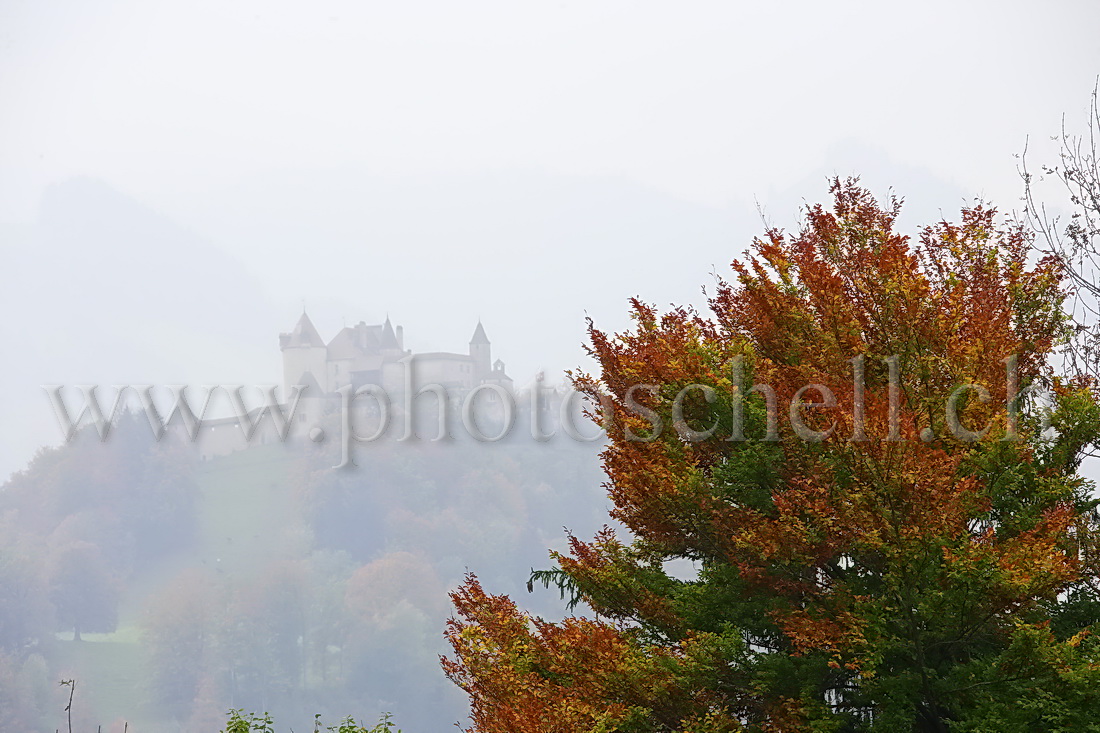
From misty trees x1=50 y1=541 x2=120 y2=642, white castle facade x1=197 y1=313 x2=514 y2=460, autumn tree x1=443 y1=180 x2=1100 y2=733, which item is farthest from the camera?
white castle facade x1=197 y1=313 x2=514 y2=460

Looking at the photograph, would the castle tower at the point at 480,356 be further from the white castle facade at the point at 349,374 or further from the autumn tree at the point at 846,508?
the autumn tree at the point at 846,508

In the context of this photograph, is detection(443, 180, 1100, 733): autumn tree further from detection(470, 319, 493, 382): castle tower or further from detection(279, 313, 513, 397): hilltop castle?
detection(470, 319, 493, 382): castle tower

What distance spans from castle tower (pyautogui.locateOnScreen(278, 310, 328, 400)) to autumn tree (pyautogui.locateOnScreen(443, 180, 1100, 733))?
9812 centimetres

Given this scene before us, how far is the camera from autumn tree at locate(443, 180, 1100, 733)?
532 cm

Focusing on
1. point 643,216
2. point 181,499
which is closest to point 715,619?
point 181,499

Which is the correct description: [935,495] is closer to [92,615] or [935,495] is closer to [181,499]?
[92,615]

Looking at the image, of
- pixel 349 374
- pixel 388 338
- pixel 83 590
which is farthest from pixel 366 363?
pixel 83 590

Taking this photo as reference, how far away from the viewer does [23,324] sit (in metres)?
134

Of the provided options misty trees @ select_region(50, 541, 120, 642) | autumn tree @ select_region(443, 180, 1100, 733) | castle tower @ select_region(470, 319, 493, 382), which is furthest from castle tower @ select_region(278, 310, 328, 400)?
autumn tree @ select_region(443, 180, 1100, 733)

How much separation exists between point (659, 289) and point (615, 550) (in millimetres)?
145238

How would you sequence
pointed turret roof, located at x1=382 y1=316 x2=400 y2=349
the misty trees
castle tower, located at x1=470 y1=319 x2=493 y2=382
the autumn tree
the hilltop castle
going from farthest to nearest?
pointed turret roof, located at x1=382 y1=316 x2=400 y2=349 → castle tower, located at x1=470 y1=319 x2=493 y2=382 → the hilltop castle → the misty trees → the autumn tree

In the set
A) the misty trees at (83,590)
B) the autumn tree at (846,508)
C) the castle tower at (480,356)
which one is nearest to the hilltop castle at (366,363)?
the castle tower at (480,356)

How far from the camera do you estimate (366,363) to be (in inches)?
4028

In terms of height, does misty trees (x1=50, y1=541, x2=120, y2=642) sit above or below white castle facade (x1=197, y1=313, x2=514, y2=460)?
below
